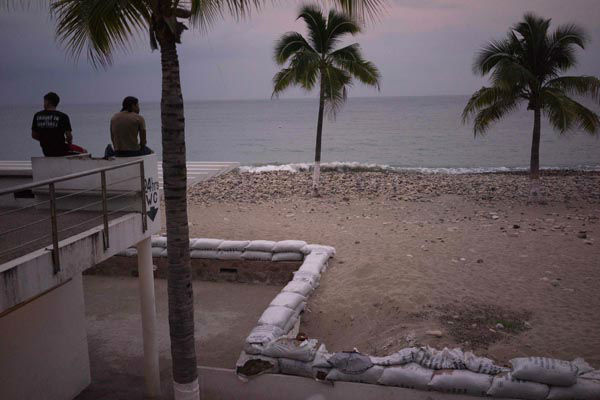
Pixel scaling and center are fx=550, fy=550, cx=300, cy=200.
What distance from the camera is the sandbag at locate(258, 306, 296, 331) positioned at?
6.77m

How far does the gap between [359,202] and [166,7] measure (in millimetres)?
12542

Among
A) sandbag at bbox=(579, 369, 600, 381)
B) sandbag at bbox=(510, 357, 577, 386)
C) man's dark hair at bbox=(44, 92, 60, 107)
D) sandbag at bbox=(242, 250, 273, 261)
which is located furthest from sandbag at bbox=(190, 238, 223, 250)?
sandbag at bbox=(579, 369, 600, 381)

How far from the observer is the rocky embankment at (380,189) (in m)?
16.8

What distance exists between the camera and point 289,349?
5.76 meters

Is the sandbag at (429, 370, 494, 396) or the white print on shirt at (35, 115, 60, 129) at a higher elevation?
the white print on shirt at (35, 115, 60, 129)

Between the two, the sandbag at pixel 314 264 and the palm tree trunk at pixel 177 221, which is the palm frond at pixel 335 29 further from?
the palm tree trunk at pixel 177 221

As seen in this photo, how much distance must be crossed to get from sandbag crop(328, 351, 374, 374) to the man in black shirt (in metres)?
4.27

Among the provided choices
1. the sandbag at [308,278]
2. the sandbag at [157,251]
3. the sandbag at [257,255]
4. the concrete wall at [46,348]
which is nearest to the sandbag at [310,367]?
the concrete wall at [46,348]

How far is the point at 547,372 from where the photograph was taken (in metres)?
4.98

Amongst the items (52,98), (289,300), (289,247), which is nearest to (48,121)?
(52,98)

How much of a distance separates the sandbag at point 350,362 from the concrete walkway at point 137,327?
212 centimetres

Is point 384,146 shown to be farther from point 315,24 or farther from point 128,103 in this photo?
point 128,103

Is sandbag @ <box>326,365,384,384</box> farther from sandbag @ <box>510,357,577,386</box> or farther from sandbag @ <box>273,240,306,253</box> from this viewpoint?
sandbag @ <box>273,240,306,253</box>

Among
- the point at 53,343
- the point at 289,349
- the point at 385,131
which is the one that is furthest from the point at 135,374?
the point at 385,131
